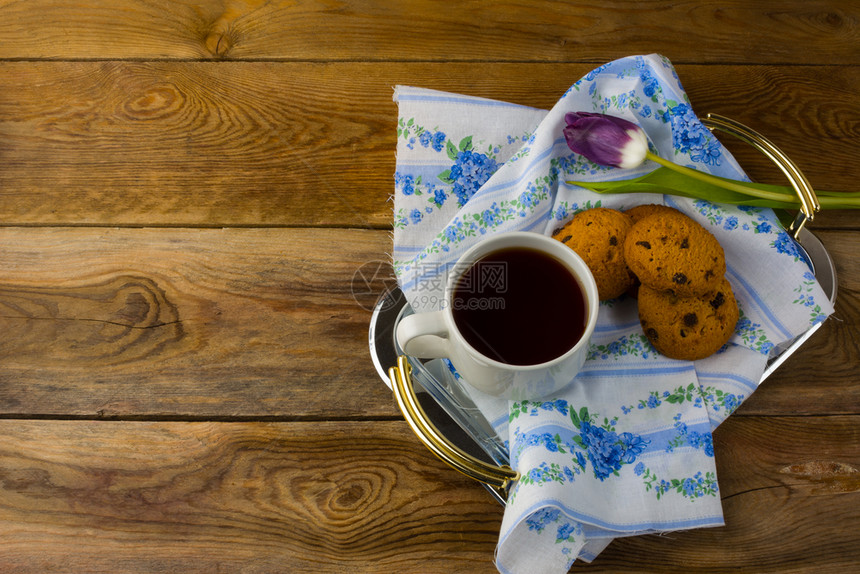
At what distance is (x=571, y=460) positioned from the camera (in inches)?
20.5

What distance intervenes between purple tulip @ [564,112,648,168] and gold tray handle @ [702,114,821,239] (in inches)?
4.9

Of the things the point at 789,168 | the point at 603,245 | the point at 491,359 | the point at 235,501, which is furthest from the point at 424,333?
the point at 789,168

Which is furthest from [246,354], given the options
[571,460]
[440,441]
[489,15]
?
[489,15]

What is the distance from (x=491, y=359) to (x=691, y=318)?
0.20 metres

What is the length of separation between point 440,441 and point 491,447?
0.29 ft

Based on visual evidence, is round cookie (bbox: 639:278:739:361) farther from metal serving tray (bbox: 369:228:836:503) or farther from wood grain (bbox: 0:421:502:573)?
wood grain (bbox: 0:421:502:573)

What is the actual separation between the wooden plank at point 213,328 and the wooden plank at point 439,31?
0.86ft

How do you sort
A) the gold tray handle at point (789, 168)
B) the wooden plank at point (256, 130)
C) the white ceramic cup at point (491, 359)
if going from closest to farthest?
the white ceramic cup at point (491, 359) < the gold tray handle at point (789, 168) < the wooden plank at point (256, 130)

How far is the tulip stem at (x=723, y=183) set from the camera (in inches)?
22.5

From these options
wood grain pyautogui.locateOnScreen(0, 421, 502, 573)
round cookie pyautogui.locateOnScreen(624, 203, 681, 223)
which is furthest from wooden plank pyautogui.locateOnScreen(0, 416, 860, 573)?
round cookie pyautogui.locateOnScreen(624, 203, 681, 223)

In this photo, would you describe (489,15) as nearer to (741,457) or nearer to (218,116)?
(218,116)

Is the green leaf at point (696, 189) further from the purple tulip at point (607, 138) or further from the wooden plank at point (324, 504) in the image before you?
the wooden plank at point (324, 504)

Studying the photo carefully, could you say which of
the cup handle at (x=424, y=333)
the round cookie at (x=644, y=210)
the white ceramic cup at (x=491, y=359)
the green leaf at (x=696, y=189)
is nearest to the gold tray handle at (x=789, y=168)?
the green leaf at (x=696, y=189)

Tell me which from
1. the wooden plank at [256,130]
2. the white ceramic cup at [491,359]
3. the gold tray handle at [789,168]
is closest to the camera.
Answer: the white ceramic cup at [491,359]
